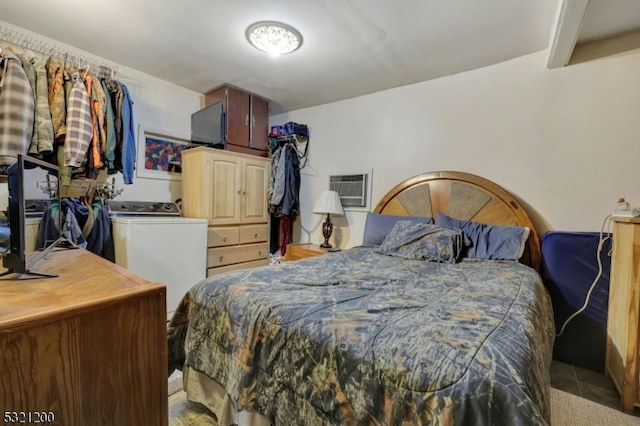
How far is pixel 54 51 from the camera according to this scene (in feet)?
7.41

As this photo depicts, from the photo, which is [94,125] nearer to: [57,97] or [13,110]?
[57,97]

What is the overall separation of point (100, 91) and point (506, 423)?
10.1 ft

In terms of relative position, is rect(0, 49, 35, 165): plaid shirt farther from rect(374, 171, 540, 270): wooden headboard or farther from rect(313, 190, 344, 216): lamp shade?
rect(374, 171, 540, 270): wooden headboard

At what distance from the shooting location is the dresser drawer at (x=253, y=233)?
3113 millimetres

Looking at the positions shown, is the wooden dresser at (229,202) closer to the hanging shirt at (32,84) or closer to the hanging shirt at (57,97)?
the hanging shirt at (57,97)

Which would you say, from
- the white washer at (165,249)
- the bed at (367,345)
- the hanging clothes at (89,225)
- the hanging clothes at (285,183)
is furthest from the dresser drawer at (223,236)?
the bed at (367,345)

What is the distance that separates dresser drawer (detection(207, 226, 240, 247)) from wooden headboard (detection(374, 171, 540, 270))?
1490 millimetres

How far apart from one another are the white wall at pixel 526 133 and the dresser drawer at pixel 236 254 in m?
1.01

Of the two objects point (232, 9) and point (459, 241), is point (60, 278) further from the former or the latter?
point (459, 241)

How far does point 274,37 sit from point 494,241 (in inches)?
85.9

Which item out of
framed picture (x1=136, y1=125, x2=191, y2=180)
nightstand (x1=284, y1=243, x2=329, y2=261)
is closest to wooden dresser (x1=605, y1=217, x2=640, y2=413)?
nightstand (x1=284, y1=243, x2=329, y2=261)

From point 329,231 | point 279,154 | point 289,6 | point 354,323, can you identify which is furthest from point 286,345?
point 279,154

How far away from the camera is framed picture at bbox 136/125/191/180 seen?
2814 mm

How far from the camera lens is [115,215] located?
247cm
